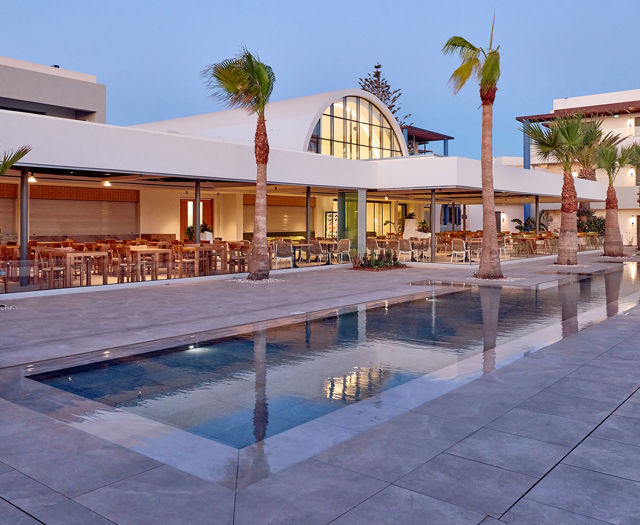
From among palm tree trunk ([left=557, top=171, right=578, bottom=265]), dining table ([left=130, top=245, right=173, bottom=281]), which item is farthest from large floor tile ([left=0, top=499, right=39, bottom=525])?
palm tree trunk ([left=557, top=171, right=578, bottom=265])

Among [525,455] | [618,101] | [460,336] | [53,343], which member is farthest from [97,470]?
[618,101]

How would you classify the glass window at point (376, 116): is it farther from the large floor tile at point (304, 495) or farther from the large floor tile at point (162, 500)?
the large floor tile at point (162, 500)

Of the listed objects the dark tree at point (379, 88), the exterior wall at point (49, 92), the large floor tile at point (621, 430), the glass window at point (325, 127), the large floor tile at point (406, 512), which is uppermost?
the dark tree at point (379, 88)

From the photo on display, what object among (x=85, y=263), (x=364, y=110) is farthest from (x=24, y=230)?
(x=364, y=110)

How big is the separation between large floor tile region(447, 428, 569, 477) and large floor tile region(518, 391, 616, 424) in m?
0.80

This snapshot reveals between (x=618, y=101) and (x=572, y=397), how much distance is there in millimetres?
50612

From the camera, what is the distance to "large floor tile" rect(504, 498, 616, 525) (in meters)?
3.63

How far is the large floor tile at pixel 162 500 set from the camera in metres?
3.72

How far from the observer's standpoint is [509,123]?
182m

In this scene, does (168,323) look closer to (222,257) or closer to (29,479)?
(29,479)

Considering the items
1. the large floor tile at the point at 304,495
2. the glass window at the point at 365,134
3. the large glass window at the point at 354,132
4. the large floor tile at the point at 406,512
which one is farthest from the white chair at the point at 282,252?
the large floor tile at the point at 406,512

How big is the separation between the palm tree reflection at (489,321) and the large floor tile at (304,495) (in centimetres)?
334

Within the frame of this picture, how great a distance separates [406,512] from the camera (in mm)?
3758

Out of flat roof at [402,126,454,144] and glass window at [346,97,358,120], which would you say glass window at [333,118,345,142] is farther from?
flat roof at [402,126,454,144]
